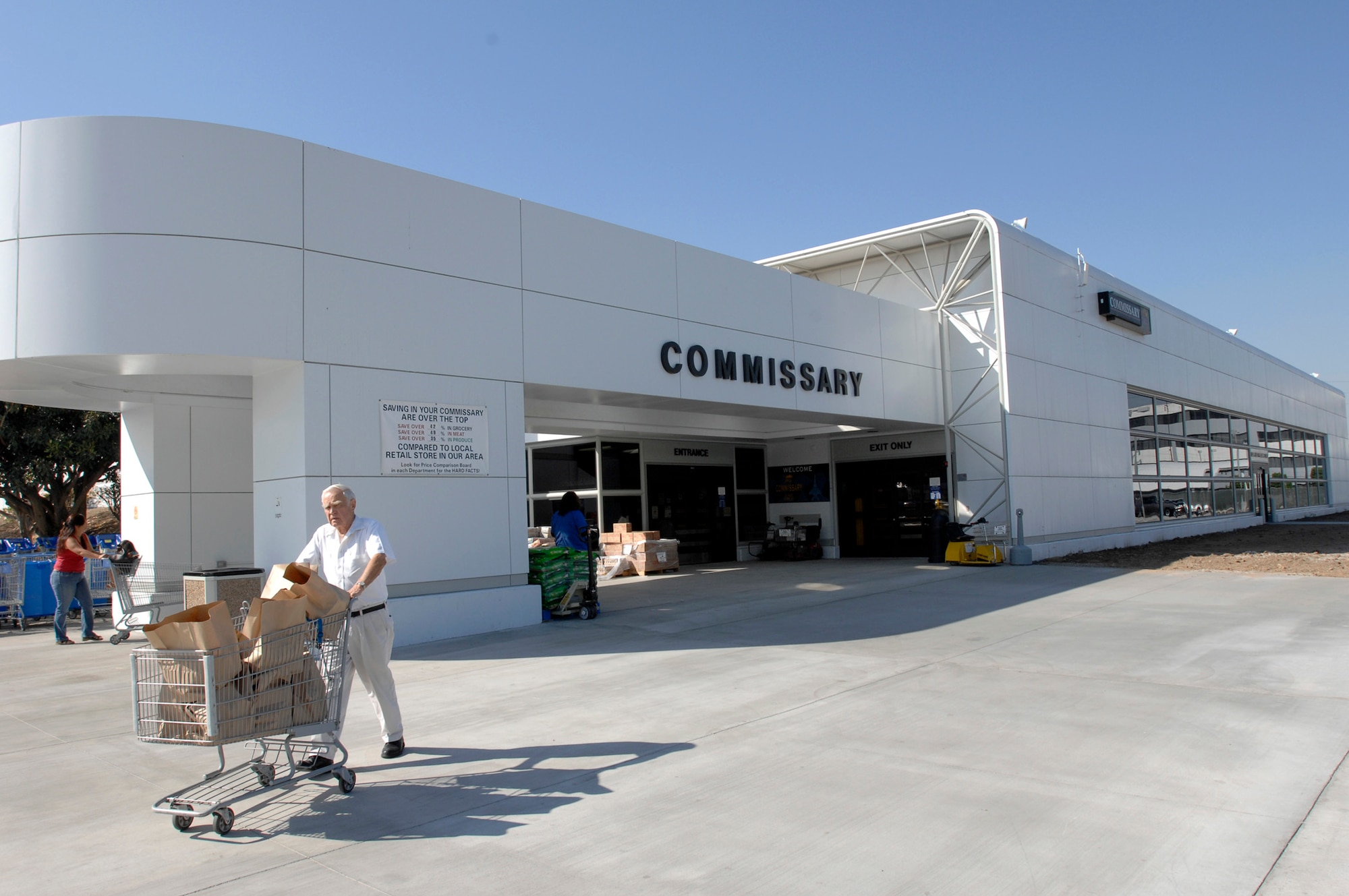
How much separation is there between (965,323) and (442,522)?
46.3ft

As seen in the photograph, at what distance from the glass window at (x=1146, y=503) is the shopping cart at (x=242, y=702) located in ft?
80.8

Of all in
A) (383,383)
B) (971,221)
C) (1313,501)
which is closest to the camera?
(383,383)

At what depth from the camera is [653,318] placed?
1424 cm

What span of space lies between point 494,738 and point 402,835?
1.80m

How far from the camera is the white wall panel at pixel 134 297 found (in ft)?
30.4

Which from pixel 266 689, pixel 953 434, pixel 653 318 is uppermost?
pixel 653 318

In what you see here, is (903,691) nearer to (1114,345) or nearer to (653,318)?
(653,318)

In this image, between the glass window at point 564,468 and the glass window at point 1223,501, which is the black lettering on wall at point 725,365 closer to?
the glass window at point 564,468

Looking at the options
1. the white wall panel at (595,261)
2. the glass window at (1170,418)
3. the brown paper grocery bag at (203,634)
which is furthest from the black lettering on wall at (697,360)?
the glass window at (1170,418)

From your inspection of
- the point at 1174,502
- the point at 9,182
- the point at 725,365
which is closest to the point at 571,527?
the point at 725,365

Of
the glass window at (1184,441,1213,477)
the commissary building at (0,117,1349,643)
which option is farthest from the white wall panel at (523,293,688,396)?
the glass window at (1184,441,1213,477)

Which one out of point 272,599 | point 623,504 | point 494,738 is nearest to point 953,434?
point 623,504

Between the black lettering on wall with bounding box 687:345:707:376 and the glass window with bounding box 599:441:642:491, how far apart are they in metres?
6.26

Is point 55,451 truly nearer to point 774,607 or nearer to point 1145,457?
point 774,607
